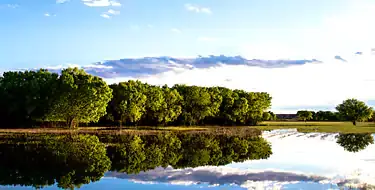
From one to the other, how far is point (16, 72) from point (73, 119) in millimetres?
19836

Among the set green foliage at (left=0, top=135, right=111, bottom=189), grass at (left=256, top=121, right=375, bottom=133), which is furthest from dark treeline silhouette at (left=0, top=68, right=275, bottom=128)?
green foliage at (left=0, top=135, right=111, bottom=189)

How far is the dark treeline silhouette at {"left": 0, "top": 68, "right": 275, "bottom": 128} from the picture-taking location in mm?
91812

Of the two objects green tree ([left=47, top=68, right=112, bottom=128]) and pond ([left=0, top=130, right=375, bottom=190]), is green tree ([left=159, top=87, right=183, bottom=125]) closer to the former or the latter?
green tree ([left=47, top=68, right=112, bottom=128])

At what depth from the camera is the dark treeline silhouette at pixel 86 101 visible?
301 ft

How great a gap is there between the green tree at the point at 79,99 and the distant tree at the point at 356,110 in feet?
356

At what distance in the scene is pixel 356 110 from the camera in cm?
16562

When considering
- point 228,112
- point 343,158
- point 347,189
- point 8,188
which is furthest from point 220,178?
point 228,112

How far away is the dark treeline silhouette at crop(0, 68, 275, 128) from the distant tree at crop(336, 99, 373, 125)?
60.9m

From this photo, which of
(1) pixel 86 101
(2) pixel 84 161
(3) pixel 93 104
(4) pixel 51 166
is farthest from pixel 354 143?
(1) pixel 86 101

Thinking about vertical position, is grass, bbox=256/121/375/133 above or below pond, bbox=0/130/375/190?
above

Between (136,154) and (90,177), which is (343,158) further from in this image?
(90,177)

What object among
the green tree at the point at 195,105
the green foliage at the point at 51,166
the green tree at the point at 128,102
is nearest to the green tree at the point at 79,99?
the green tree at the point at 128,102

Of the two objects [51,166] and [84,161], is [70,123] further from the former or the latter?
[51,166]

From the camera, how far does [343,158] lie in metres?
41.8
